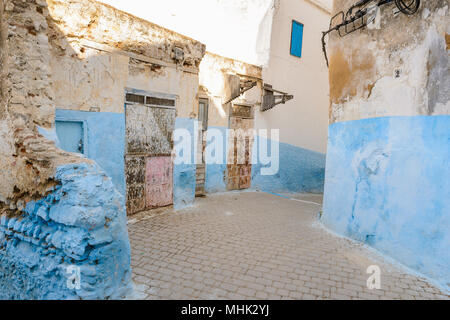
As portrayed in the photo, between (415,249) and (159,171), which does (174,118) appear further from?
(415,249)

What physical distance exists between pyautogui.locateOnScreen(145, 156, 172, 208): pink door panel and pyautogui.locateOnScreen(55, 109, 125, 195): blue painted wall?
0.67 metres

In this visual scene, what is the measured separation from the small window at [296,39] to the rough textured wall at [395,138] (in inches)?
196

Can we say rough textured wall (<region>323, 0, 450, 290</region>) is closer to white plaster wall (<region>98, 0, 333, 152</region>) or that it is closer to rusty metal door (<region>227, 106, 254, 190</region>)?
rusty metal door (<region>227, 106, 254, 190</region>)

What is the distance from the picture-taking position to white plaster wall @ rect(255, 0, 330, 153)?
35.2 ft

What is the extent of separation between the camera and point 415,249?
4562mm

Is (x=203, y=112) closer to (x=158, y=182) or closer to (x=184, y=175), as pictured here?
(x=184, y=175)

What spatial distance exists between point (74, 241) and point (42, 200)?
737mm

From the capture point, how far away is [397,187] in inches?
194

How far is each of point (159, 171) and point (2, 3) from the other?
3884mm

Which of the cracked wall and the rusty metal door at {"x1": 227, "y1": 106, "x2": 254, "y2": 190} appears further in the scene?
the rusty metal door at {"x1": 227, "y1": 106, "x2": 254, "y2": 190}
